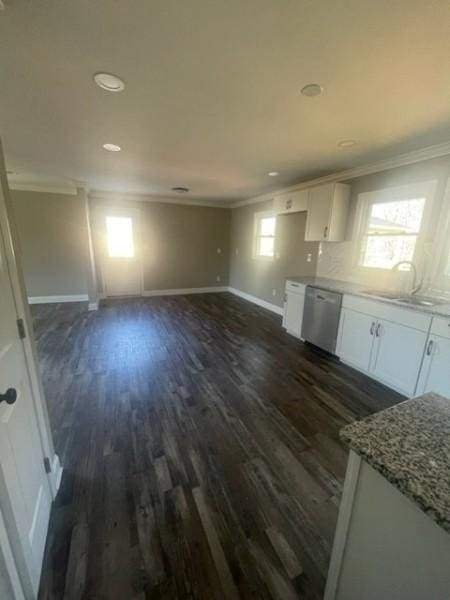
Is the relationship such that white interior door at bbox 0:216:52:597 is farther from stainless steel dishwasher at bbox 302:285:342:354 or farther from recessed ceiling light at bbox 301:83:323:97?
stainless steel dishwasher at bbox 302:285:342:354

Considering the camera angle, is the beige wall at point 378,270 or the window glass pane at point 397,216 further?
the window glass pane at point 397,216

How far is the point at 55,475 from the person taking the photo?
57.9 inches

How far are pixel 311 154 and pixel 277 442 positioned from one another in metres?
2.95

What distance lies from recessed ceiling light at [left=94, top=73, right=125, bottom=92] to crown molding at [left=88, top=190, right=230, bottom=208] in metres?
4.17

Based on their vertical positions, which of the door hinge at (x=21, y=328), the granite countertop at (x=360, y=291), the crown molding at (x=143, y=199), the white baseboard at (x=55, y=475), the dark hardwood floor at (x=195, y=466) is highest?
the crown molding at (x=143, y=199)

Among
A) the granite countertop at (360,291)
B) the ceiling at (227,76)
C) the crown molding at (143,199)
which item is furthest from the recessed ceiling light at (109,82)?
the crown molding at (143,199)

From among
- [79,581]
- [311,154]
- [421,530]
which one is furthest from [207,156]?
[79,581]

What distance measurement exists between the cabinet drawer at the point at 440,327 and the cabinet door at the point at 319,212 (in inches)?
69.4

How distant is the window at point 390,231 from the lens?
2.82 meters

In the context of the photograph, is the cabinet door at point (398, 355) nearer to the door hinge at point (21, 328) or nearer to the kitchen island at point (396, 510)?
the kitchen island at point (396, 510)

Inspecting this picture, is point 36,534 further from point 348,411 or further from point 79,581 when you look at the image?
point 348,411

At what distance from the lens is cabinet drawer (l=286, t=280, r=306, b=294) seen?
3660mm

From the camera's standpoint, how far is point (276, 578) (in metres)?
1.12

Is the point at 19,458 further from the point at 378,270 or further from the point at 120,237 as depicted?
the point at 120,237
